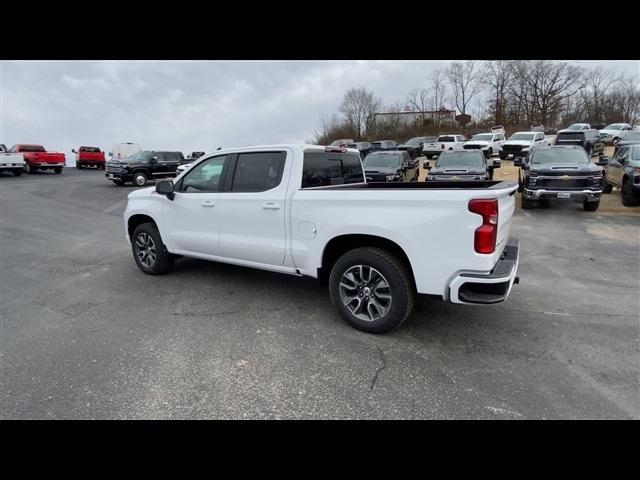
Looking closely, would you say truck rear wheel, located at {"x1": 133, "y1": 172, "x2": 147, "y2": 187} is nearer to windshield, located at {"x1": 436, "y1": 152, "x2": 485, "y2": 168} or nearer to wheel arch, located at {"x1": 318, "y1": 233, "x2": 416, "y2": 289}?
windshield, located at {"x1": 436, "y1": 152, "x2": 485, "y2": 168}

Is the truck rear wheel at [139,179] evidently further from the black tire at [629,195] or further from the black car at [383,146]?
the black tire at [629,195]

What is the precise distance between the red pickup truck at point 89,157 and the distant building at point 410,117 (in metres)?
37.7

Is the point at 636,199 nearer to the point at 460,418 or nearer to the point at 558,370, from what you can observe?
the point at 558,370

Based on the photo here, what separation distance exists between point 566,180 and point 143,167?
19.5 m

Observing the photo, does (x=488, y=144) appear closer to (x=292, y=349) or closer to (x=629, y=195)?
(x=629, y=195)

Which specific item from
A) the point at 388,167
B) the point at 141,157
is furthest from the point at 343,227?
the point at 141,157

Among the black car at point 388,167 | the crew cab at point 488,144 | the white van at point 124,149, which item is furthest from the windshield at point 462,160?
the white van at point 124,149

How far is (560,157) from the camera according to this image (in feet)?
36.8

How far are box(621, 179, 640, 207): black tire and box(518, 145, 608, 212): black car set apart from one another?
5.05ft

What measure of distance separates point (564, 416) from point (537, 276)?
3525 mm

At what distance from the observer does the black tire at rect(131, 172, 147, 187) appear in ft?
68.1

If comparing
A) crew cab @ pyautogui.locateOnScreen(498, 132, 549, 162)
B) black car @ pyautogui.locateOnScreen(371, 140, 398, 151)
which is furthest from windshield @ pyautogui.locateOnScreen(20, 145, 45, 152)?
crew cab @ pyautogui.locateOnScreen(498, 132, 549, 162)

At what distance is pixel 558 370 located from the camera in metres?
3.19

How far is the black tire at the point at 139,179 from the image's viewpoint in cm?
2075
